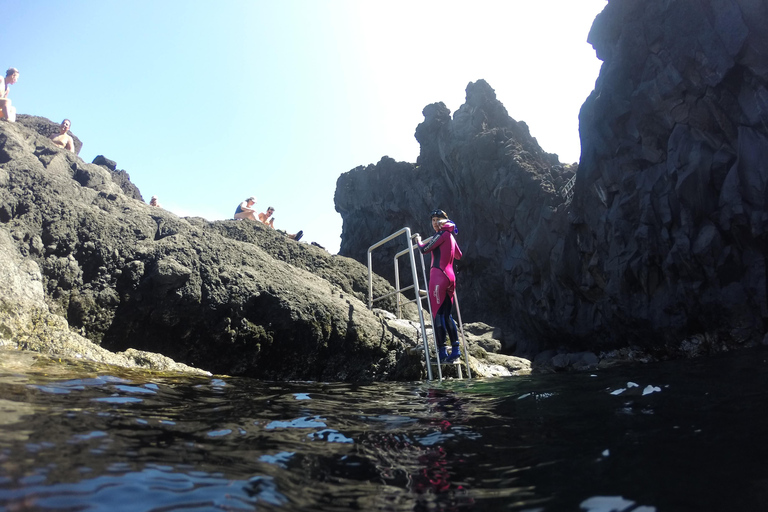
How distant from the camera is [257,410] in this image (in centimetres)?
311

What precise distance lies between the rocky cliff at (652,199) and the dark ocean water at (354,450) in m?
15.7

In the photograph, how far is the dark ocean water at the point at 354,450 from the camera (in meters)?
1.55

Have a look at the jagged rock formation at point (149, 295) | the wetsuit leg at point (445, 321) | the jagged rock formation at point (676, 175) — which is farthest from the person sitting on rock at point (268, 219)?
the jagged rock formation at point (676, 175)

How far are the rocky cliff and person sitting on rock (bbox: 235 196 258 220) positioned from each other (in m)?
12.3

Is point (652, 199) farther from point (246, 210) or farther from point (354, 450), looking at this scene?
point (354, 450)

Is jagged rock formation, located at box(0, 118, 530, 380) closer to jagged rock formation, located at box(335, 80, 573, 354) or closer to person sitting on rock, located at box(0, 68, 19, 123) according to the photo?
person sitting on rock, located at box(0, 68, 19, 123)

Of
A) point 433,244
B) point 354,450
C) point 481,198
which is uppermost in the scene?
point 481,198

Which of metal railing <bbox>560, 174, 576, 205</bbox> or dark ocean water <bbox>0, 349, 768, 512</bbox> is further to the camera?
metal railing <bbox>560, 174, 576, 205</bbox>

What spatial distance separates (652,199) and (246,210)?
1586cm

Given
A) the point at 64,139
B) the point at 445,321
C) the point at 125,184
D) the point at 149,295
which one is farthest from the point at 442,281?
the point at 125,184

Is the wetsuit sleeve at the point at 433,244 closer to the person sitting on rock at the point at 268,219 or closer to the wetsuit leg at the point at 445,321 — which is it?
the wetsuit leg at the point at 445,321

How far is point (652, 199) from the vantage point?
18.4 metres

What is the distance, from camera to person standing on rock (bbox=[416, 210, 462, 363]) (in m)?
6.21

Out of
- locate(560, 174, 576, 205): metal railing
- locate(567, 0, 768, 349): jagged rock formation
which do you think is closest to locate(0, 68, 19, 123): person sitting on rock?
locate(567, 0, 768, 349): jagged rock formation
